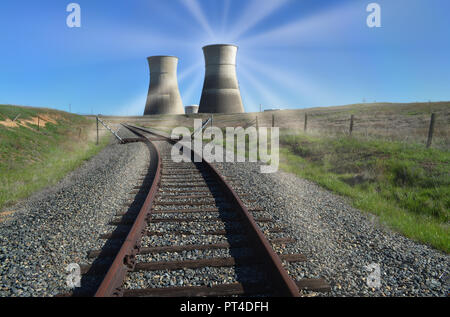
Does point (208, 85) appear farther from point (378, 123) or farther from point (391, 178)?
point (391, 178)

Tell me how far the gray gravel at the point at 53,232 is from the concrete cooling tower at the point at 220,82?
3061cm

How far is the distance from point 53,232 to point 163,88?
40104 mm

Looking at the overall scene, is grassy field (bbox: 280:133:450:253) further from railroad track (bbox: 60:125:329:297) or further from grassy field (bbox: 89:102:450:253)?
railroad track (bbox: 60:125:329:297)

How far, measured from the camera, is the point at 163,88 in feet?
136

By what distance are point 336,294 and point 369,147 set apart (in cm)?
765

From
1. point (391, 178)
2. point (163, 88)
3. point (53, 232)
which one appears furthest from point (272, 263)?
point (163, 88)

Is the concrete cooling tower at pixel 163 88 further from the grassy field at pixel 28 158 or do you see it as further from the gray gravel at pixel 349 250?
the gray gravel at pixel 349 250

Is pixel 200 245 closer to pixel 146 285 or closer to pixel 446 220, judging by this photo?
pixel 146 285

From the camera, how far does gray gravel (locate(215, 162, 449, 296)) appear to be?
8.07 feet

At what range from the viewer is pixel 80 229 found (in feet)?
11.3

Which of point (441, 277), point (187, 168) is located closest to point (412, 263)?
point (441, 277)

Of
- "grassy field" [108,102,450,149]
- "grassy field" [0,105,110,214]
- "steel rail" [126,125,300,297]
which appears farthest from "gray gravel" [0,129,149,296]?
"grassy field" [108,102,450,149]

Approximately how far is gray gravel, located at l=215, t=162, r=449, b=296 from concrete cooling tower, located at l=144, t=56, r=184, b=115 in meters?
38.2

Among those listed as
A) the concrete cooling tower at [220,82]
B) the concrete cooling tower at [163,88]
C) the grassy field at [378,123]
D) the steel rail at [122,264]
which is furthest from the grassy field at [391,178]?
the concrete cooling tower at [163,88]
